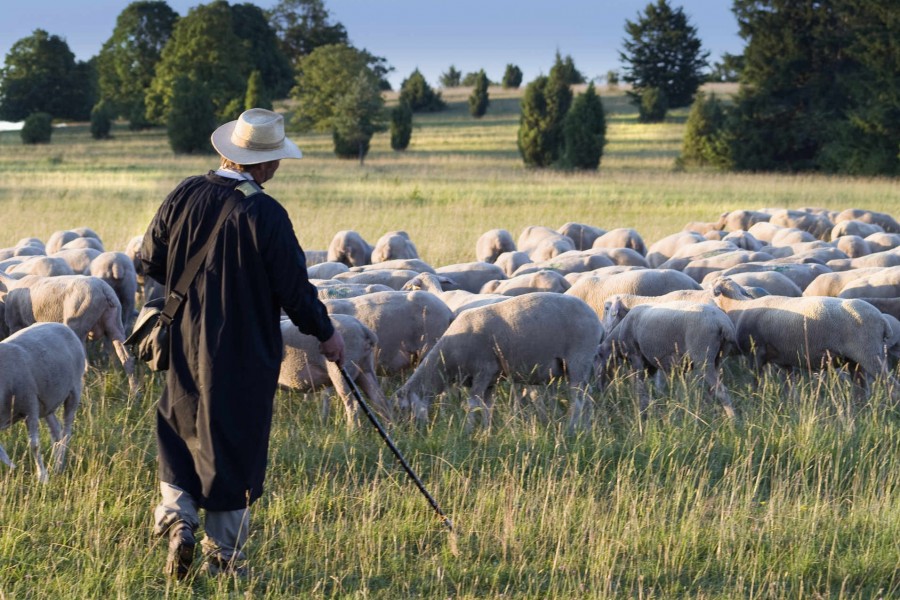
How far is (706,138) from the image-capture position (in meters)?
49.3

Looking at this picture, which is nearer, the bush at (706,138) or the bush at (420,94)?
the bush at (706,138)

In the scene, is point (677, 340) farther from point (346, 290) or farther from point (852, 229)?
point (852, 229)

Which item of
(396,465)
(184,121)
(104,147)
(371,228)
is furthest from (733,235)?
(104,147)

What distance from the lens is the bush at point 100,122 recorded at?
6712cm

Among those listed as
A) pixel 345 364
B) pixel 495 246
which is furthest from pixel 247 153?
pixel 495 246

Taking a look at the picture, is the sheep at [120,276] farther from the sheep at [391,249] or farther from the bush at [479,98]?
the bush at [479,98]

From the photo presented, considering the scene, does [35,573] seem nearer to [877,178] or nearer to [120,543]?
[120,543]

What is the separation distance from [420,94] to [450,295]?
74.4 m

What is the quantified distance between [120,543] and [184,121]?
53913 millimetres

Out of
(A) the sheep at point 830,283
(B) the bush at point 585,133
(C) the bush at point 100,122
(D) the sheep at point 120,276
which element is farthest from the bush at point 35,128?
(A) the sheep at point 830,283

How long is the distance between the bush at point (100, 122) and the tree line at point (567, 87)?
0.14 metres

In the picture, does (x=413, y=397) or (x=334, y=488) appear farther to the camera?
(x=413, y=397)

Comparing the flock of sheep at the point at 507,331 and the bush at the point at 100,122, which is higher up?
the flock of sheep at the point at 507,331

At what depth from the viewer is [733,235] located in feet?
55.3
